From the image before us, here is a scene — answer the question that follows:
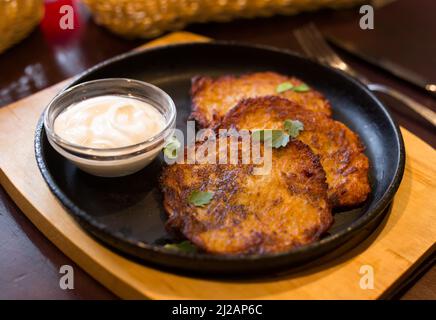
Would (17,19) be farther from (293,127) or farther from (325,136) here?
(325,136)

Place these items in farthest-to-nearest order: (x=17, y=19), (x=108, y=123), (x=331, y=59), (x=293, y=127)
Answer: (x=331, y=59)
(x=17, y=19)
(x=293, y=127)
(x=108, y=123)

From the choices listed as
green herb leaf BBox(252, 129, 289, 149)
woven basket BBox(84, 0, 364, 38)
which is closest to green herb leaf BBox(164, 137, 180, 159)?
green herb leaf BBox(252, 129, 289, 149)

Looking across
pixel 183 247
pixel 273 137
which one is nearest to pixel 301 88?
pixel 273 137

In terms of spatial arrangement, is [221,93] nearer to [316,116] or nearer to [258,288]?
[316,116]

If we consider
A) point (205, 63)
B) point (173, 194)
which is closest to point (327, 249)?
point (173, 194)

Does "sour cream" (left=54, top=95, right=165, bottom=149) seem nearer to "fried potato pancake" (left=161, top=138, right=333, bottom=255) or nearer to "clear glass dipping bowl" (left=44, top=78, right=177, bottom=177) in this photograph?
"clear glass dipping bowl" (left=44, top=78, right=177, bottom=177)

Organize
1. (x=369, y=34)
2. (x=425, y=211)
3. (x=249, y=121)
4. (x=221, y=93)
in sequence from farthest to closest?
(x=369, y=34) < (x=221, y=93) < (x=249, y=121) < (x=425, y=211)

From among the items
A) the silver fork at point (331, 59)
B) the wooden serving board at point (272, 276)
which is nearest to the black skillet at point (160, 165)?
the wooden serving board at point (272, 276)
